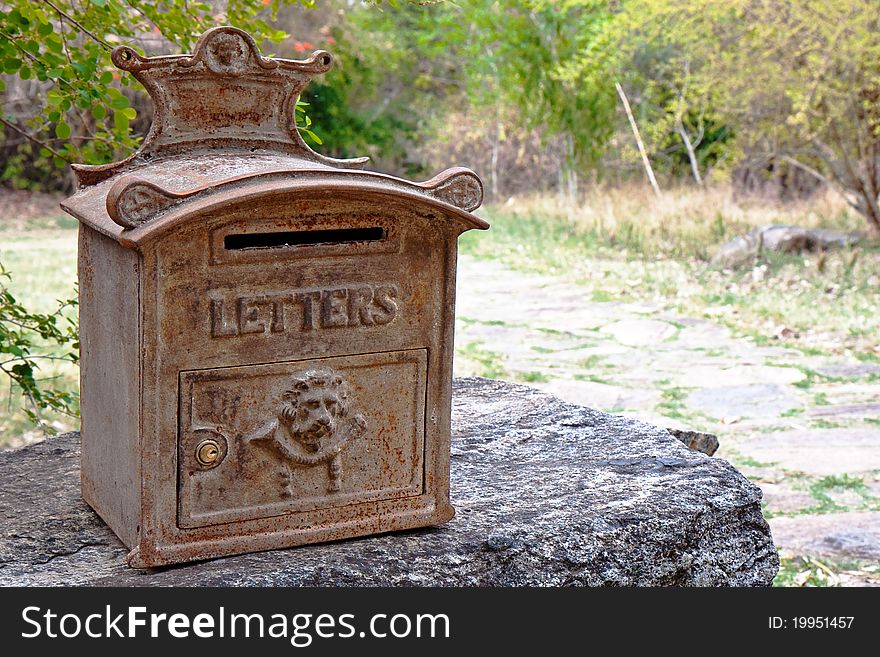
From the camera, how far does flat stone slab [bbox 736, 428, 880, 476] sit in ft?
14.9

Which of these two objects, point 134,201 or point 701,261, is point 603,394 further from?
point 701,261

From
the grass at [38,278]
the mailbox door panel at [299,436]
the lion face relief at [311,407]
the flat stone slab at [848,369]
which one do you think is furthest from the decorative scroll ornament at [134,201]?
the flat stone slab at [848,369]

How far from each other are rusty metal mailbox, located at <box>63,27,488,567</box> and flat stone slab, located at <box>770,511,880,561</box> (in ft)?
6.17

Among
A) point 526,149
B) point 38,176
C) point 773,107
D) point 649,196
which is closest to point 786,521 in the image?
point 773,107

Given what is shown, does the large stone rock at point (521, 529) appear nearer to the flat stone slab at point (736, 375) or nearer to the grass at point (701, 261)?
the flat stone slab at point (736, 375)

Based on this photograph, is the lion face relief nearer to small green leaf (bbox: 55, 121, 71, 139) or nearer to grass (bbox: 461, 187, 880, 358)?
small green leaf (bbox: 55, 121, 71, 139)

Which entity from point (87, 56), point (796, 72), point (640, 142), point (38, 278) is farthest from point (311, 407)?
point (640, 142)

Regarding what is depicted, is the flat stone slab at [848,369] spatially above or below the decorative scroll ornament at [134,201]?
below

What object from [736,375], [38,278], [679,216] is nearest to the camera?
[736,375]

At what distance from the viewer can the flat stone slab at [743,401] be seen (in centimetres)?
527

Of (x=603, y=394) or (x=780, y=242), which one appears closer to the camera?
(x=603, y=394)

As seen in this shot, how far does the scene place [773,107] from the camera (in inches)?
368

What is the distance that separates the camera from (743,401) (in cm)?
544

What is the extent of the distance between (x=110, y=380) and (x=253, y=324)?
0.36 metres
